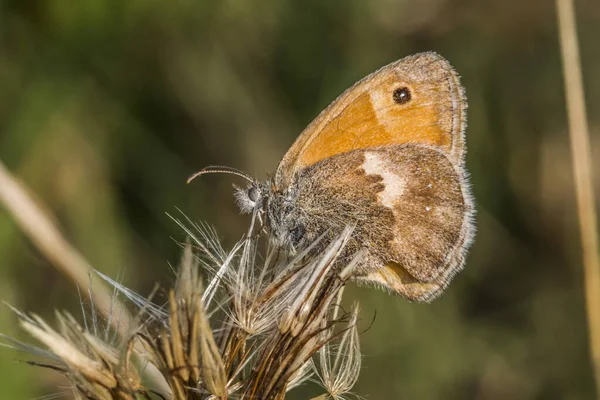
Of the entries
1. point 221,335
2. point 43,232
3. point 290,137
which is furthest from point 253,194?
point 290,137

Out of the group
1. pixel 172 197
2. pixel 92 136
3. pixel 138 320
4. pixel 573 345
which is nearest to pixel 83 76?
pixel 92 136

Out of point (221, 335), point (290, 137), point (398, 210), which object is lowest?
point (221, 335)

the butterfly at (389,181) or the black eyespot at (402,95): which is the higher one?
the black eyespot at (402,95)

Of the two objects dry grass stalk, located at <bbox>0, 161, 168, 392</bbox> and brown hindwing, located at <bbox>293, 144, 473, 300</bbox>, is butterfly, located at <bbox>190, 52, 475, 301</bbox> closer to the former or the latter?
brown hindwing, located at <bbox>293, 144, 473, 300</bbox>

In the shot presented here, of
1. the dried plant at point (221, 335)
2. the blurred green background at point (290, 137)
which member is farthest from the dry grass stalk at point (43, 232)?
the blurred green background at point (290, 137)

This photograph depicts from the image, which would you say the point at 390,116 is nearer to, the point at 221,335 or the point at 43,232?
the point at 221,335

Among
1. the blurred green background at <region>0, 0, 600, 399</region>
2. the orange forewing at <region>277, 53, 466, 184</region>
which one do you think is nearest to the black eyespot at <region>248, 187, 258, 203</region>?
the orange forewing at <region>277, 53, 466, 184</region>

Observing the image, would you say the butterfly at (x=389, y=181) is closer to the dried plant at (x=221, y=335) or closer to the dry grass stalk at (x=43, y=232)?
the dried plant at (x=221, y=335)
